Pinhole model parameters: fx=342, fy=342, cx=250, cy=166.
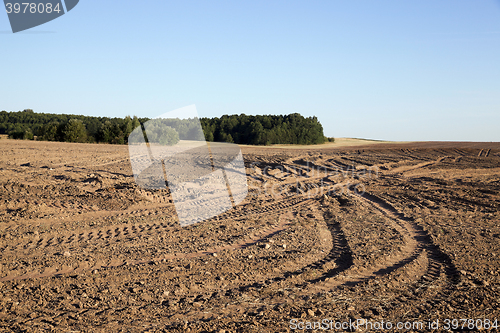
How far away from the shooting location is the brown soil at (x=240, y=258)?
4.07 meters

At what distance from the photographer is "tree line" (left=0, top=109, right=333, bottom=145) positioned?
109ft

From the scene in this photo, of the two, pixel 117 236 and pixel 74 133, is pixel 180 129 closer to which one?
pixel 74 133

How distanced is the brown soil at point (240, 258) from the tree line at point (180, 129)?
20717 mm

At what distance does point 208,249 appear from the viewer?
6.46 m

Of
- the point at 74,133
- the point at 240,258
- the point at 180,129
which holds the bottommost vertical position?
the point at 240,258

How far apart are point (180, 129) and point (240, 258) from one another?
89.2ft

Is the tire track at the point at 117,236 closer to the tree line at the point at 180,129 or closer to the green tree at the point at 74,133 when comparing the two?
the tree line at the point at 180,129

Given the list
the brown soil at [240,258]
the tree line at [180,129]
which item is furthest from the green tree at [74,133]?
the brown soil at [240,258]


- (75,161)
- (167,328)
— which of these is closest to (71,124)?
(75,161)

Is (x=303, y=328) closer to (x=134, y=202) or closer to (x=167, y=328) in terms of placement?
(x=167, y=328)

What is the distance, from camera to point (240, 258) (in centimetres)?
594

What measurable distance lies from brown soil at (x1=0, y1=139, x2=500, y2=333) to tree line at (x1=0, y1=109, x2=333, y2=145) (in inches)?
816

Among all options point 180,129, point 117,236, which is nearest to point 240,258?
point 117,236

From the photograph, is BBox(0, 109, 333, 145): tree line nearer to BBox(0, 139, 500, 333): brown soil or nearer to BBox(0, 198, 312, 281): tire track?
BBox(0, 139, 500, 333): brown soil
